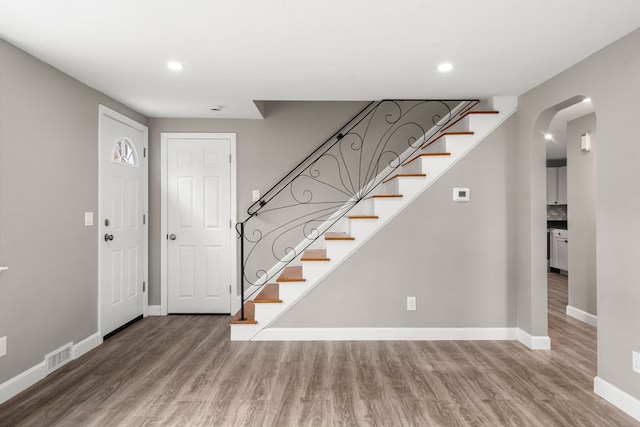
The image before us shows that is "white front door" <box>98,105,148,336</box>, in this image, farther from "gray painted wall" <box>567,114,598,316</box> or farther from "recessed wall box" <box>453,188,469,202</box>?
"gray painted wall" <box>567,114,598,316</box>

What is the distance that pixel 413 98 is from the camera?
377 centimetres

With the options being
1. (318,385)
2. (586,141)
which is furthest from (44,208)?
(586,141)

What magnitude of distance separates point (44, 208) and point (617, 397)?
440 cm

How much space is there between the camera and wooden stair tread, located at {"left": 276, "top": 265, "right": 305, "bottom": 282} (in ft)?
12.0

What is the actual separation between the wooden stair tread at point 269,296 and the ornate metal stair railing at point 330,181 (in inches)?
11.9

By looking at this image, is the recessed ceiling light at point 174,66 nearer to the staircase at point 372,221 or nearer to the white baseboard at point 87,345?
the staircase at point 372,221

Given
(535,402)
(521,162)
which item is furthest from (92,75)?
(535,402)

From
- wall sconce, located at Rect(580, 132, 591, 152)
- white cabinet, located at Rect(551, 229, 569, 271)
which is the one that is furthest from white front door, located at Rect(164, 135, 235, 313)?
white cabinet, located at Rect(551, 229, 569, 271)

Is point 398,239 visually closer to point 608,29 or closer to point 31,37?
point 608,29

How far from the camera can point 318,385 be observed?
2.72 meters

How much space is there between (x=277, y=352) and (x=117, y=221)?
221 centimetres

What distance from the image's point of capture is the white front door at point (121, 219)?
142 inches

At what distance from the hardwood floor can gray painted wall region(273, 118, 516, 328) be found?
314mm

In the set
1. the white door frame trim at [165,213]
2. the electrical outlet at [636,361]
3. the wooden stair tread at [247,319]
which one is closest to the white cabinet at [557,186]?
the electrical outlet at [636,361]
